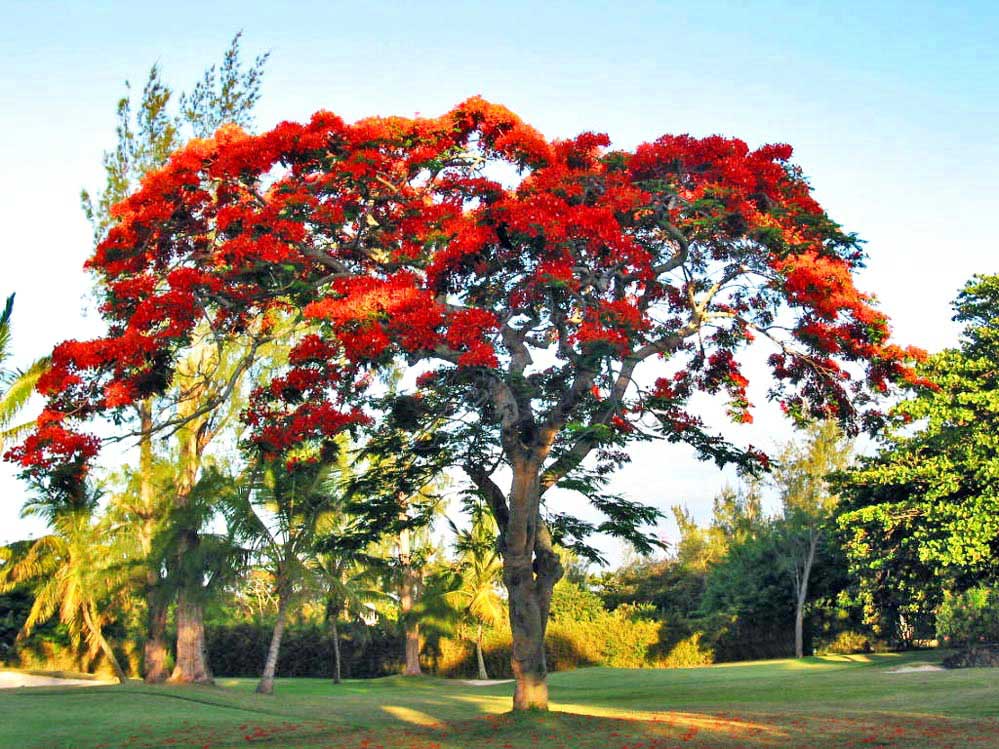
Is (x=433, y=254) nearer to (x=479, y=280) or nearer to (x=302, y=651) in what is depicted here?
(x=479, y=280)

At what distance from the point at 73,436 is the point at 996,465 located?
84.3 feet

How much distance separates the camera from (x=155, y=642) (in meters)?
32.8

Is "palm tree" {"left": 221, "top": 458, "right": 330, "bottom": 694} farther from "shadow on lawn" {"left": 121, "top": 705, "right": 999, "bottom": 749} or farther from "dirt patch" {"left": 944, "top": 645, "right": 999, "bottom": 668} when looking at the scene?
"dirt patch" {"left": 944, "top": 645, "right": 999, "bottom": 668}

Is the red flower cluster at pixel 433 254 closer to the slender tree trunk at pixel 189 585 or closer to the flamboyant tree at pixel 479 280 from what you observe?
the flamboyant tree at pixel 479 280

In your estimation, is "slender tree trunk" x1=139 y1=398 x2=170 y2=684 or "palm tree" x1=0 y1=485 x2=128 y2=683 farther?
"slender tree trunk" x1=139 y1=398 x2=170 y2=684

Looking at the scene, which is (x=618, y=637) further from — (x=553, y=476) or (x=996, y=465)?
(x=553, y=476)

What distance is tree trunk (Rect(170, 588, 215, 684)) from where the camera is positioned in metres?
32.3

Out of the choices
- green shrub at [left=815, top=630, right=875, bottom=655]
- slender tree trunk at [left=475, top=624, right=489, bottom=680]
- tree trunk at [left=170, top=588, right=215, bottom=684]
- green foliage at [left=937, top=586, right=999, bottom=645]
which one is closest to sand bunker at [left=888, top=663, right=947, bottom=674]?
green foliage at [left=937, top=586, right=999, bottom=645]

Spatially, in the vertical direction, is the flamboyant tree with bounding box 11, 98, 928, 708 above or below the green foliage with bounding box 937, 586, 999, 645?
above

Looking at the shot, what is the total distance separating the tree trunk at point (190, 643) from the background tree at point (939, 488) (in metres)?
21.3

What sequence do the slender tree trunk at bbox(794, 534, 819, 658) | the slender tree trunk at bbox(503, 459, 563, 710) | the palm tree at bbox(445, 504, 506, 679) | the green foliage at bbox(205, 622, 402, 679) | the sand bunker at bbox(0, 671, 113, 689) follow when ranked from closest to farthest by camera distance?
the slender tree trunk at bbox(503, 459, 563, 710), the sand bunker at bbox(0, 671, 113, 689), the palm tree at bbox(445, 504, 506, 679), the green foliage at bbox(205, 622, 402, 679), the slender tree trunk at bbox(794, 534, 819, 658)

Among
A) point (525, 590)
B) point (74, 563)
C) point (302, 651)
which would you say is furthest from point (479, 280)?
point (302, 651)

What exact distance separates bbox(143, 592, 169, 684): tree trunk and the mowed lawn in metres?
4.47

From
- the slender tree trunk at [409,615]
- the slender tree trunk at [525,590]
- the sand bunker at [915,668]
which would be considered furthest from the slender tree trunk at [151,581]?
the sand bunker at [915,668]
